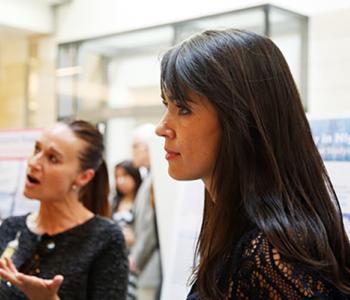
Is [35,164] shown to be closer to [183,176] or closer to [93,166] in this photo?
[93,166]

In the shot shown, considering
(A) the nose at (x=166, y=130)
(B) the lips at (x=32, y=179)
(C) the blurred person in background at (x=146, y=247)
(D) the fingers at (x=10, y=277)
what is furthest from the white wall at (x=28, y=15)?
(A) the nose at (x=166, y=130)

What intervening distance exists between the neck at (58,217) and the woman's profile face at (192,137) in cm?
96

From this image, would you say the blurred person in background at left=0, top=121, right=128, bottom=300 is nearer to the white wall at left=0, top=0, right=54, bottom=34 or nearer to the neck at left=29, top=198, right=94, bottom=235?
the neck at left=29, top=198, right=94, bottom=235

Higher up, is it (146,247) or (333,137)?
(333,137)

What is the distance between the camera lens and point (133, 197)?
4277 mm

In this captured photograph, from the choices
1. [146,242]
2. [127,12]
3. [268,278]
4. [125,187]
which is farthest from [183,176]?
[127,12]

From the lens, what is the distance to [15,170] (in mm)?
3291

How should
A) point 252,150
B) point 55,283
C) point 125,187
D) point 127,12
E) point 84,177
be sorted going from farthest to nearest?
point 127,12
point 125,187
point 84,177
point 55,283
point 252,150

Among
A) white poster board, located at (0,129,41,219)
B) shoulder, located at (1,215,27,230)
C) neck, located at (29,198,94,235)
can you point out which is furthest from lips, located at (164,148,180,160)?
white poster board, located at (0,129,41,219)

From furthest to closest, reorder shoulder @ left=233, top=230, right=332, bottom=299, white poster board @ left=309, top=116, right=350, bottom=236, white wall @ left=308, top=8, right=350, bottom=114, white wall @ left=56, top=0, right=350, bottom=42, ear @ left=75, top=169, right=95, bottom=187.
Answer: white wall @ left=56, top=0, right=350, bottom=42
white wall @ left=308, top=8, right=350, bottom=114
ear @ left=75, top=169, right=95, bottom=187
white poster board @ left=309, top=116, right=350, bottom=236
shoulder @ left=233, top=230, right=332, bottom=299

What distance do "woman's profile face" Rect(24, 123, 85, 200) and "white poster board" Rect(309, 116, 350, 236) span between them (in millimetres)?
835

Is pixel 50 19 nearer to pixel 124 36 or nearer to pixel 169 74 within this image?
pixel 124 36

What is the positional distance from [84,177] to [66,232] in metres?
0.24

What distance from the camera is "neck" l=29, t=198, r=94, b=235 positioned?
6.40ft
